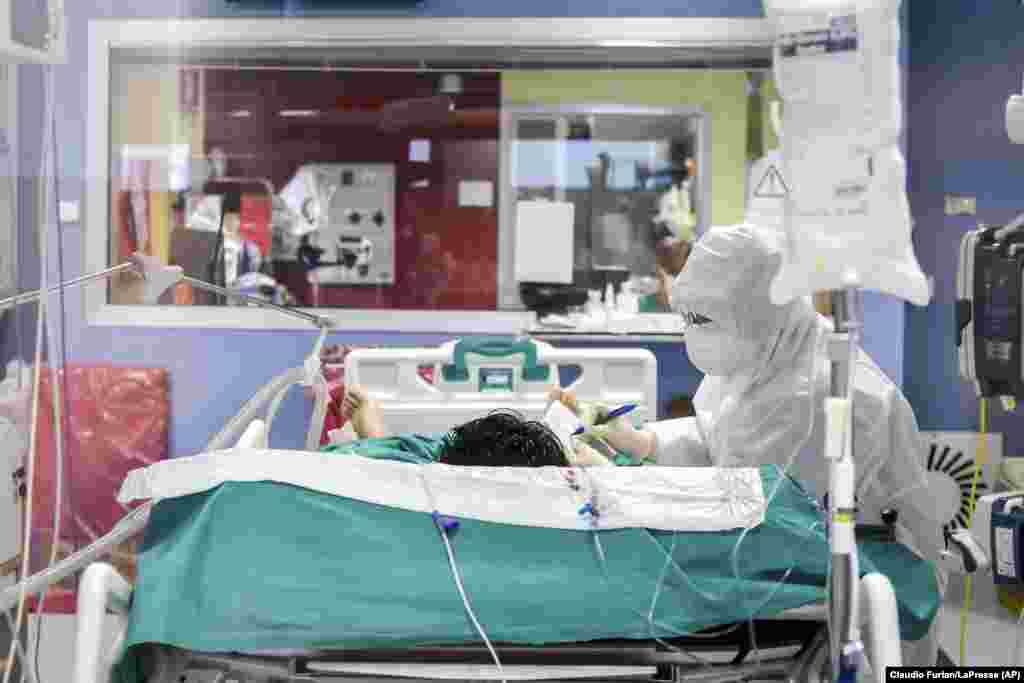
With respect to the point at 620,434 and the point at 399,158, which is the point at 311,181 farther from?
the point at 620,434

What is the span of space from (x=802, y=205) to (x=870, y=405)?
0.73 m

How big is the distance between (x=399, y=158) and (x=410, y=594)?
14.1ft

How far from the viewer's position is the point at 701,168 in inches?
226

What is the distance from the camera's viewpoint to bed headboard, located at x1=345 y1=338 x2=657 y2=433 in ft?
10.4

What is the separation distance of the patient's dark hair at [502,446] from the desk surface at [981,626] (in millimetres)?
1796

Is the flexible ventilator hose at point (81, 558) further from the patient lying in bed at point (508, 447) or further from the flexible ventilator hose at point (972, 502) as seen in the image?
the flexible ventilator hose at point (972, 502)

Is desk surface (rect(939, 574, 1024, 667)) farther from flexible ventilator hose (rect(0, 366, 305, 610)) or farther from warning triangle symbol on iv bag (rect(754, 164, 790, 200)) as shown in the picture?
flexible ventilator hose (rect(0, 366, 305, 610))

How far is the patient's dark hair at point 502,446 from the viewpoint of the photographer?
2248 millimetres

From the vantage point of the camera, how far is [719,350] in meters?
2.26

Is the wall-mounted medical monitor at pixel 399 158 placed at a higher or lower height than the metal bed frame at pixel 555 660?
higher

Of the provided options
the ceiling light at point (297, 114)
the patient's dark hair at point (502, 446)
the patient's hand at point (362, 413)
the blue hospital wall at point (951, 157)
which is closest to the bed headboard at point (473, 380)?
the patient's hand at point (362, 413)

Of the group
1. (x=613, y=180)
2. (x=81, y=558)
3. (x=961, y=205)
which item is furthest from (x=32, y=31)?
(x=613, y=180)

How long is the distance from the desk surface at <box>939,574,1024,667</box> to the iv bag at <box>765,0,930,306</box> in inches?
96.1

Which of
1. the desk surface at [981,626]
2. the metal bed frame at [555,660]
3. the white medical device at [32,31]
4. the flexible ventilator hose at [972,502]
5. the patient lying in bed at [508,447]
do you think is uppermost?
the white medical device at [32,31]
